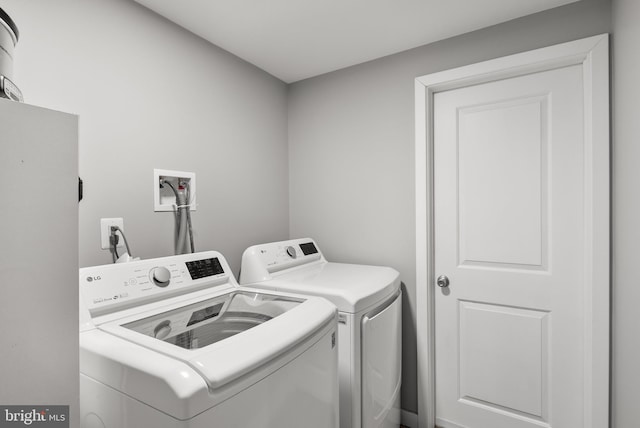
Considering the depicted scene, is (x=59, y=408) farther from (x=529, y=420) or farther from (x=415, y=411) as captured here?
(x=529, y=420)

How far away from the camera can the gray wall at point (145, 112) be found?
125cm

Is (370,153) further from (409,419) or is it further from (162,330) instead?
(409,419)

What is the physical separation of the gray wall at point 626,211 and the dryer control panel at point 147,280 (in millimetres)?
1670

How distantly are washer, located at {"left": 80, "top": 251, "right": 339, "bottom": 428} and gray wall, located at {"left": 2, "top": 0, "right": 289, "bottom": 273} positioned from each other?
1.00 feet

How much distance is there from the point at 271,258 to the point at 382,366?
32.0 inches

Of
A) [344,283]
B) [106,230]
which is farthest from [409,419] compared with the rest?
[106,230]

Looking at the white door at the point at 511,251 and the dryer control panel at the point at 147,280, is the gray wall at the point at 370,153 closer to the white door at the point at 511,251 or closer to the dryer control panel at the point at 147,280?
the white door at the point at 511,251

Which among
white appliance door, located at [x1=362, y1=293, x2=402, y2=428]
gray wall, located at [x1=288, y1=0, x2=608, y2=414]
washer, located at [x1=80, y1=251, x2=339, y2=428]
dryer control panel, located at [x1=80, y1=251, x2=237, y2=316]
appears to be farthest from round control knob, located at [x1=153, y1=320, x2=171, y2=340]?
gray wall, located at [x1=288, y1=0, x2=608, y2=414]

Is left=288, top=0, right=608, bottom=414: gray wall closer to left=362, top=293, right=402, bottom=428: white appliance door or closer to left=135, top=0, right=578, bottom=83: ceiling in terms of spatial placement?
left=135, top=0, right=578, bottom=83: ceiling

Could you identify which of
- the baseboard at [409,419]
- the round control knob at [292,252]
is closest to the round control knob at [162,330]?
the round control knob at [292,252]

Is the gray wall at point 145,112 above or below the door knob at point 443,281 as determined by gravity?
above

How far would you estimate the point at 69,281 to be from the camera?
2.04 feet

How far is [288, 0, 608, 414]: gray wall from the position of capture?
190 cm

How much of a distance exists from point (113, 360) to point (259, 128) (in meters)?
1.68
